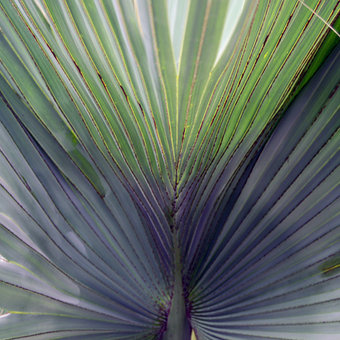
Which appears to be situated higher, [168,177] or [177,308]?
[168,177]

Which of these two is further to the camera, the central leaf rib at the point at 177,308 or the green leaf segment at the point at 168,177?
the central leaf rib at the point at 177,308

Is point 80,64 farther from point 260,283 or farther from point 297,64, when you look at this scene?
point 260,283

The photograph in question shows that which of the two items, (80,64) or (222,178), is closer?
(80,64)

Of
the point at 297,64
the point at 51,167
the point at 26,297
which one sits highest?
the point at 297,64

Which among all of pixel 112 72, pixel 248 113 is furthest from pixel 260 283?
pixel 112 72

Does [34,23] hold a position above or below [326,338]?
above

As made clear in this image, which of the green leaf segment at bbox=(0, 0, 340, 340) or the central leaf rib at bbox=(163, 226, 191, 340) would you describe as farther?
the central leaf rib at bbox=(163, 226, 191, 340)

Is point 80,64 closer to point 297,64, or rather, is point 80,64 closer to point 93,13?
point 93,13
